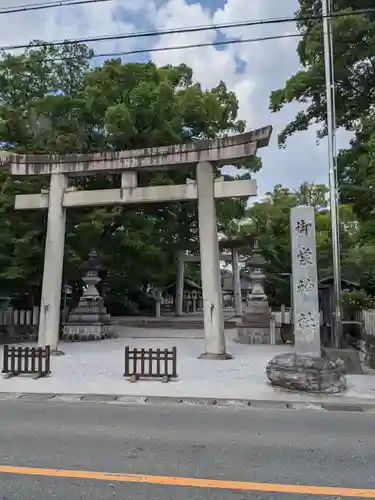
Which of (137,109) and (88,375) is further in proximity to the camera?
(137,109)

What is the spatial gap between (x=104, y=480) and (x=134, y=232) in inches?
628

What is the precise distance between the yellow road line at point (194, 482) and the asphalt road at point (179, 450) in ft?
Result: 0.09

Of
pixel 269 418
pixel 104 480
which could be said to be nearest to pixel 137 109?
pixel 269 418

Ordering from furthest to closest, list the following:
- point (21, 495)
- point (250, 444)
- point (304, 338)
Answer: point (304, 338) → point (250, 444) → point (21, 495)

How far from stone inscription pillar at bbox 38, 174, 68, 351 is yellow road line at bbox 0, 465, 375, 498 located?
10190mm

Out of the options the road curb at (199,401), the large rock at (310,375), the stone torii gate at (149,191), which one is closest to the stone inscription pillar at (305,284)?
the large rock at (310,375)

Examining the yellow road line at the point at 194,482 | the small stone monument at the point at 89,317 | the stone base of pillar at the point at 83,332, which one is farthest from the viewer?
the small stone monument at the point at 89,317

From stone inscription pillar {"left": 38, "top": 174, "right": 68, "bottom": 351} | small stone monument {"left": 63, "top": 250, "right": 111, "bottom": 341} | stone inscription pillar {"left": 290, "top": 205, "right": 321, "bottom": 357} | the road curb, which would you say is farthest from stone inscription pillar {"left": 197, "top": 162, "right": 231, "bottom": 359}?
small stone monument {"left": 63, "top": 250, "right": 111, "bottom": 341}

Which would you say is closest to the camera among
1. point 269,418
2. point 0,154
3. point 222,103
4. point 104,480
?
point 104,480

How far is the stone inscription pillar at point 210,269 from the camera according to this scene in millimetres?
13477

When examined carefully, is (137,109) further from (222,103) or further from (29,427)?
(29,427)

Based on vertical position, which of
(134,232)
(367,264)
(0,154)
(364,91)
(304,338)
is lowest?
(304,338)

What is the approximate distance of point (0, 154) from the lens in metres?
15.3

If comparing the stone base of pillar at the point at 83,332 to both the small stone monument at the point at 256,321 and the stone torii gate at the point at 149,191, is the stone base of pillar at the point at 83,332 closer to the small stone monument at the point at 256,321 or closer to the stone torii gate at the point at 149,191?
the stone torii gate at the point at 149,191
